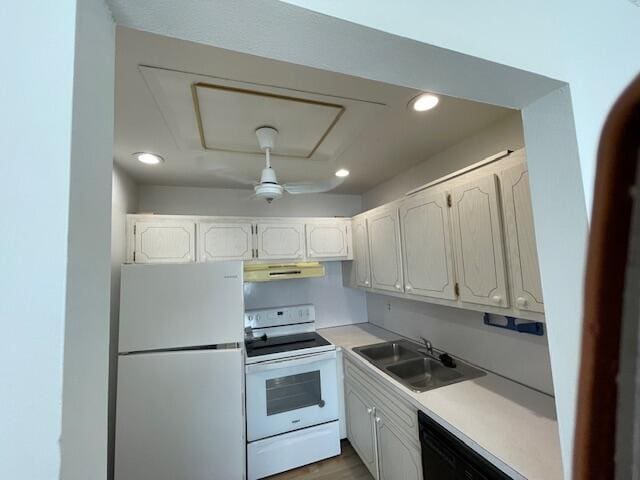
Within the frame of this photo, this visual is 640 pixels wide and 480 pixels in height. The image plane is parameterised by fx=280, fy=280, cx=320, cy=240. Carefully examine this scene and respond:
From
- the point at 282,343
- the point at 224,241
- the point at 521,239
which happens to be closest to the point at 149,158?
the point at 224,241

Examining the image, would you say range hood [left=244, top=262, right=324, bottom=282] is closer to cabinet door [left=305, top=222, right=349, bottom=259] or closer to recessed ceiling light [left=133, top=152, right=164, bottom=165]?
cabinet door [left=305, top=222, right=349, bottom=259]

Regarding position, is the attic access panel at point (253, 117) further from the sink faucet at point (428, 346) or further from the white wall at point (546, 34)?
the sink faucet at point (428, 346)

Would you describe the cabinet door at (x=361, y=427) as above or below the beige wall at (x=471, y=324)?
below

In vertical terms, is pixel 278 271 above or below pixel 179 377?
above

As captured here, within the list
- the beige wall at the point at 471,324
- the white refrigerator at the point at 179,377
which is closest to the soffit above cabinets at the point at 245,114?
the beige wall at the point at 471,324

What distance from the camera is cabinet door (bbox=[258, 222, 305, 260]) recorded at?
2.46 metres

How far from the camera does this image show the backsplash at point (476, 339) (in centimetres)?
143

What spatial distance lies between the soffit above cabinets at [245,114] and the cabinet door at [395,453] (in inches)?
67.9

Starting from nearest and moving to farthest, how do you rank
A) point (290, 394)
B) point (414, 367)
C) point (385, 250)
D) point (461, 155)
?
1. point (461, 155)
2. point (414, 367)
3. point (290, 394)
4. point (385, 250)

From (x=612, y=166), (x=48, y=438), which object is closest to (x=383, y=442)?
(x=48, y=438)

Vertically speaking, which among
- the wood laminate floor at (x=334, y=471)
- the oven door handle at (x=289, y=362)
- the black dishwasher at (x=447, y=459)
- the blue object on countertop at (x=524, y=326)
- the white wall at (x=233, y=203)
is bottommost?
the wood laminate floor at (x=334, y=471)

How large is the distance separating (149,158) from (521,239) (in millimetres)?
2199

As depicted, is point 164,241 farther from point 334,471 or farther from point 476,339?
point 476,339

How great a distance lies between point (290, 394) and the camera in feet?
6.97
